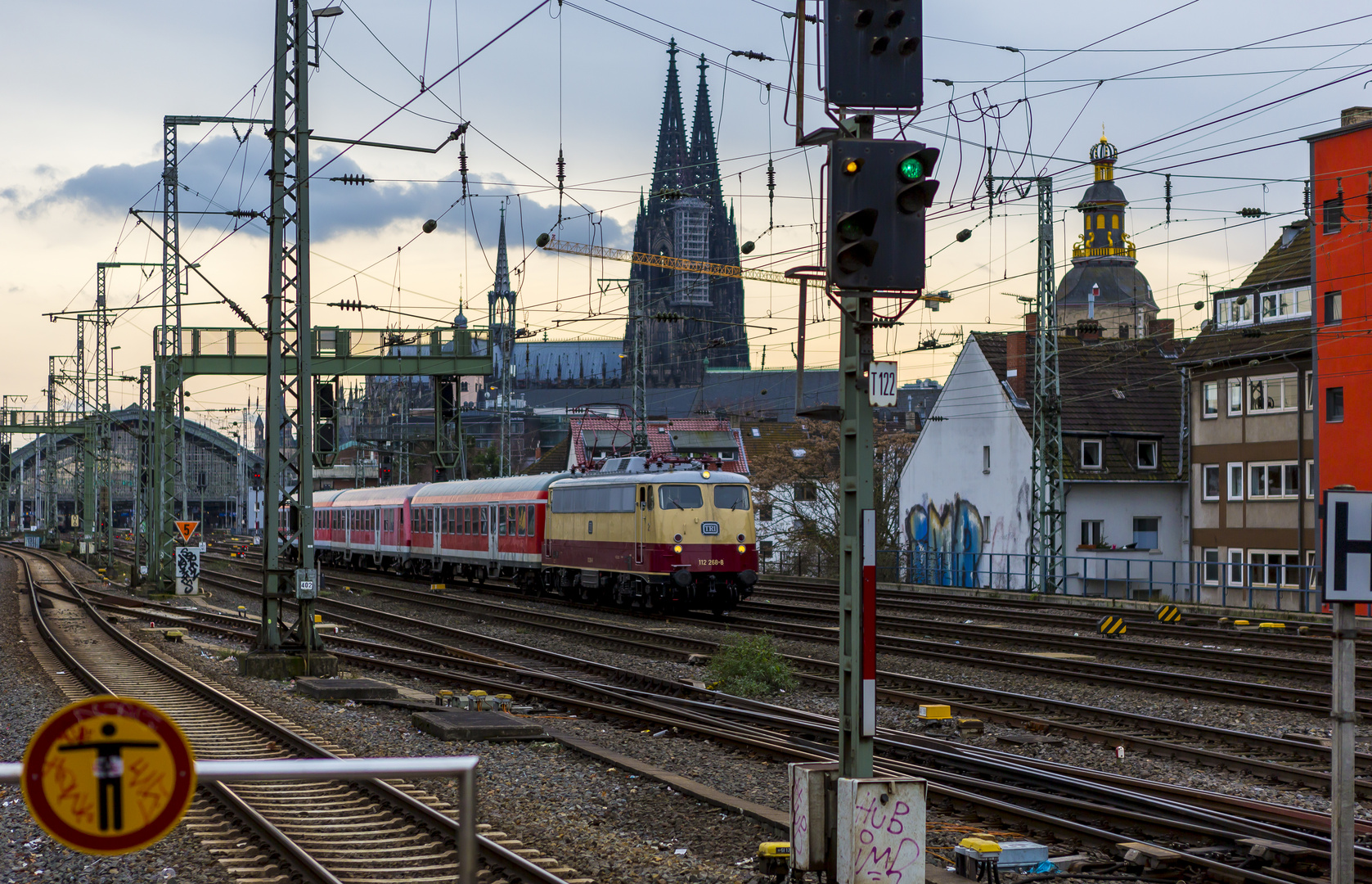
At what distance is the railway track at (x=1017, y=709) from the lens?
41.1 feet

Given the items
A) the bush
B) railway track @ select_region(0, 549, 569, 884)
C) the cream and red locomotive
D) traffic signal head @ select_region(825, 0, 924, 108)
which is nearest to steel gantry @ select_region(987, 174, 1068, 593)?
the cream and red locomotive

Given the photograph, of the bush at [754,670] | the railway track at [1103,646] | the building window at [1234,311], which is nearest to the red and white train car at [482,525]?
the railway track at [1103,646]

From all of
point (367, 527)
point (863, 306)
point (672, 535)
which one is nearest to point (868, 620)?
point (863, 306)

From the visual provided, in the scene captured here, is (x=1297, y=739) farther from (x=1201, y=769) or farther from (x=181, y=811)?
(x=181, y=811)

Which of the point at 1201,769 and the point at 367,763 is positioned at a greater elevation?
the point at 367,763

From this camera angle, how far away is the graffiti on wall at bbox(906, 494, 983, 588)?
153ft

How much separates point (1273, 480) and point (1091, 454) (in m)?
6.76

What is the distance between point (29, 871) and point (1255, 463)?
39073mm

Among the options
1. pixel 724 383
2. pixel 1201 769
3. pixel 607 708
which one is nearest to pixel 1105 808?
pixel 1201 769

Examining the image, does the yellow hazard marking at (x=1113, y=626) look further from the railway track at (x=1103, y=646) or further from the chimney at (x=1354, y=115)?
the chimney at (x=1354, y=115)

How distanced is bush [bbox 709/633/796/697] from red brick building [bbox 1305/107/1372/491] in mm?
23938

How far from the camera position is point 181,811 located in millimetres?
3914

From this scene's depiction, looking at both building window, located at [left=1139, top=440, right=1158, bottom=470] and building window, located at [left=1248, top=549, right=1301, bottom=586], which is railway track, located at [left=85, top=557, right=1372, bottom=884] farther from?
building window, located at [left=1139, top=440, right=1158, bottom=470]

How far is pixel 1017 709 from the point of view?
1611 cm
